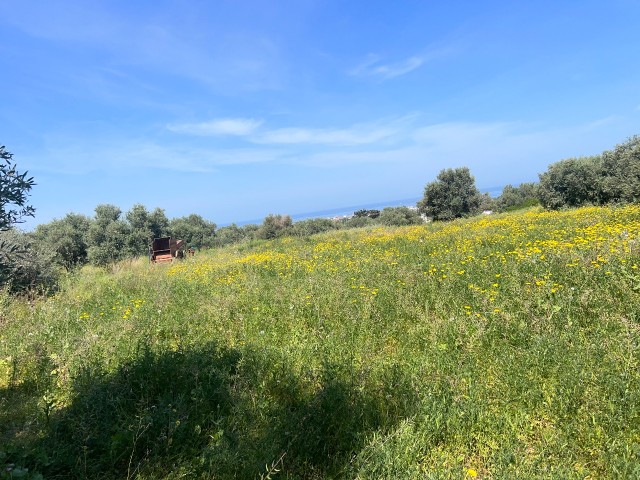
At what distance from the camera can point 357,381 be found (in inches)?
147

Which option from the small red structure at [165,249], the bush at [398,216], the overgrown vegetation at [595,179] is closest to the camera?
the overgrown vegetation at [595,179]

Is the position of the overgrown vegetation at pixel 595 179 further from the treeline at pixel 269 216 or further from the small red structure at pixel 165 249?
the small red structure at pixel 165 249

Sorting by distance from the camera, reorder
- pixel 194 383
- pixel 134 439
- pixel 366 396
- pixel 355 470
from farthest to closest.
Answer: pixel 194 383 → pixel 366 396 → pixel 134 439 → pixel 355 470

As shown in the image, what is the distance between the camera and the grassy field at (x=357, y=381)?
2803 millimetres

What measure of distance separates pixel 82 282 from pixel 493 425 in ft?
40.6

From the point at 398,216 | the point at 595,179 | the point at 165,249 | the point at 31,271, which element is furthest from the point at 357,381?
the point at 398,216

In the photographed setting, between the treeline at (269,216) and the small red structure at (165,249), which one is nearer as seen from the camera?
the treeline at (269,216)

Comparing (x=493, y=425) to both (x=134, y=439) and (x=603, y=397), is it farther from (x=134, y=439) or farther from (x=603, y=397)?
(x=134, y=439)

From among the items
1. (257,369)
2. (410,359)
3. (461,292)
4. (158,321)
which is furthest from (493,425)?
(158,321)

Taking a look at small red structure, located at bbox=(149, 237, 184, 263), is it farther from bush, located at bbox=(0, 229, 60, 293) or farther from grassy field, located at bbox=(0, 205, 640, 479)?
grassy field, located at bbox=(0, 205, 640, 479)

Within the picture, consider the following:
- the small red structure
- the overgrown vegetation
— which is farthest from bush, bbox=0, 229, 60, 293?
the overgrown vegetation

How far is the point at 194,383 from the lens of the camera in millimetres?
3824

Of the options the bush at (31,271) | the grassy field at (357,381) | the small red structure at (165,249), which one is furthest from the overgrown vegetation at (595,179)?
the bush at (31,271)

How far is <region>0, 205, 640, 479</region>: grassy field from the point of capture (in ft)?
9.20
